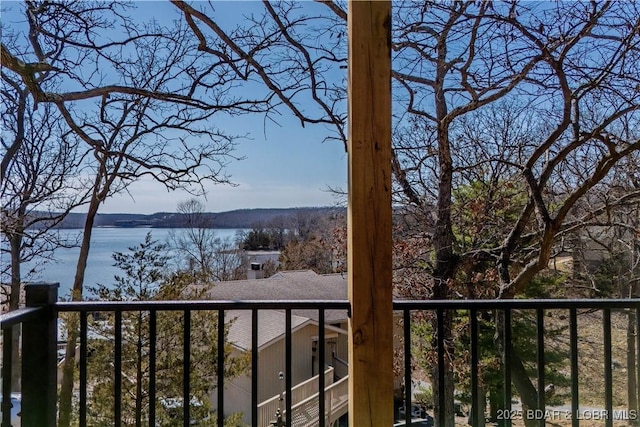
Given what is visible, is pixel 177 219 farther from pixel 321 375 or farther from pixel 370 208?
pixel 370 208

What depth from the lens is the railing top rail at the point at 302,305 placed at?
1485 millimetres

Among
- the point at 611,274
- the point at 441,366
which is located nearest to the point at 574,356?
the point at 441,366

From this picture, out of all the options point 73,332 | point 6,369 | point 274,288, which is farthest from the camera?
point 274,288

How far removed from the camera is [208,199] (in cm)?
280

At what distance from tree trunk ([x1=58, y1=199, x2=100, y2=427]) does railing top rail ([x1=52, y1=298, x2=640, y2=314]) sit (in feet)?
4.54


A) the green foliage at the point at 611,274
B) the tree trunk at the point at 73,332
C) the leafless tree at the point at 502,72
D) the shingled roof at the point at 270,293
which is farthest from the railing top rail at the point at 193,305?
the green foliage at the point at 611,274

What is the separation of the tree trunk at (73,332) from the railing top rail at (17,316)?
1.39 metres

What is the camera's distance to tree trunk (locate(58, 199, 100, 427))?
Result: 8.09 ft

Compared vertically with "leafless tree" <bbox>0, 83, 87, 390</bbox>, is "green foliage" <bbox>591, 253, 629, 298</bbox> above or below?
below

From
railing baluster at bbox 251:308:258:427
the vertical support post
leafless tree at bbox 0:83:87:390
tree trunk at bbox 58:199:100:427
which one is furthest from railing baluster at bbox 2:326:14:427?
leafless tree at bbox 0:83:87:390

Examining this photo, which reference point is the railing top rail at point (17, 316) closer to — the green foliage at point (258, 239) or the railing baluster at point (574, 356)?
the green foliage at point (258, 239)

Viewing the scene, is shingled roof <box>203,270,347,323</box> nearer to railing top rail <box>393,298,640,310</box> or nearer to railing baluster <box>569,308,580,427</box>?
railing top rail <box>393,298,640,310</box>

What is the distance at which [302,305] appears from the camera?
1.52m

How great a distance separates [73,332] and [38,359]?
4.83ft
